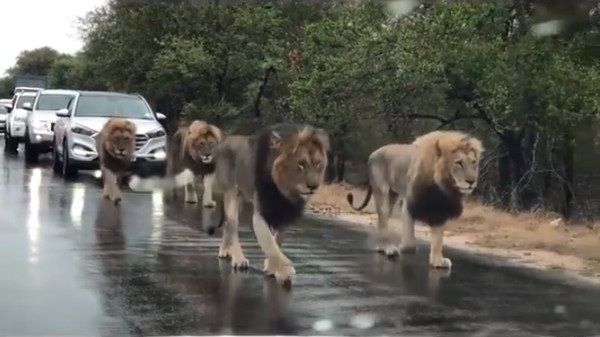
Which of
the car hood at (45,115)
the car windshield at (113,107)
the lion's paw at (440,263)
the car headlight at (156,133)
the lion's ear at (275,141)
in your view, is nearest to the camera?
the lion's ear at (275,141)

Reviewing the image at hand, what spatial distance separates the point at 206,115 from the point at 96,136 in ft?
11.4

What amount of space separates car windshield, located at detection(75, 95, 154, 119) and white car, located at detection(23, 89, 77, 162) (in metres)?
0.17

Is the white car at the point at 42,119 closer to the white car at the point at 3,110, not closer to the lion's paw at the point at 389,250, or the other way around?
the white car at the point at 3,110

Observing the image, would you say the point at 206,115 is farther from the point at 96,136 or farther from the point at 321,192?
the point at 96,136

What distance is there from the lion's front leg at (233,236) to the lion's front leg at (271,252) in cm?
40

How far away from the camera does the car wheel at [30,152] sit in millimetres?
14879

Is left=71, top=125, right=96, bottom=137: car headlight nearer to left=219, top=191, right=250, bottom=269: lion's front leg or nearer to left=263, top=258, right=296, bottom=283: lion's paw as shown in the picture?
left=219, top=191, right=250, bottom=269: lion's front leg

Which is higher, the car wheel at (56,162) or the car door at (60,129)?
the car door at (60,129)

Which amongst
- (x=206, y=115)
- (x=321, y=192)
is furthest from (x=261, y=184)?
(x=206, y=115)

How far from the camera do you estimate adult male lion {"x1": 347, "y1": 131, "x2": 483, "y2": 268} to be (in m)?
8.88

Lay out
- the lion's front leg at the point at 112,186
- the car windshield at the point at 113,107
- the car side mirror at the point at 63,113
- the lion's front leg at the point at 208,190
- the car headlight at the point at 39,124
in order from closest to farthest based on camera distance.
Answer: the lion's front leg at the point at 208,190, the car windshield at the point at 113,107, the car side mirror at the point at 63,113, the lion's front leg at the point at 112,186, the car headlight at the point at 39,124

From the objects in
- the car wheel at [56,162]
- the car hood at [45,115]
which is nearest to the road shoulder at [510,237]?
the car hood at [45,115]

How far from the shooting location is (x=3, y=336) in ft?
21.3

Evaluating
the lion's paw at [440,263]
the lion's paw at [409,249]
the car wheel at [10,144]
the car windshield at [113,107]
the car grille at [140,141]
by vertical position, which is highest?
the car windshield at [113,107]
